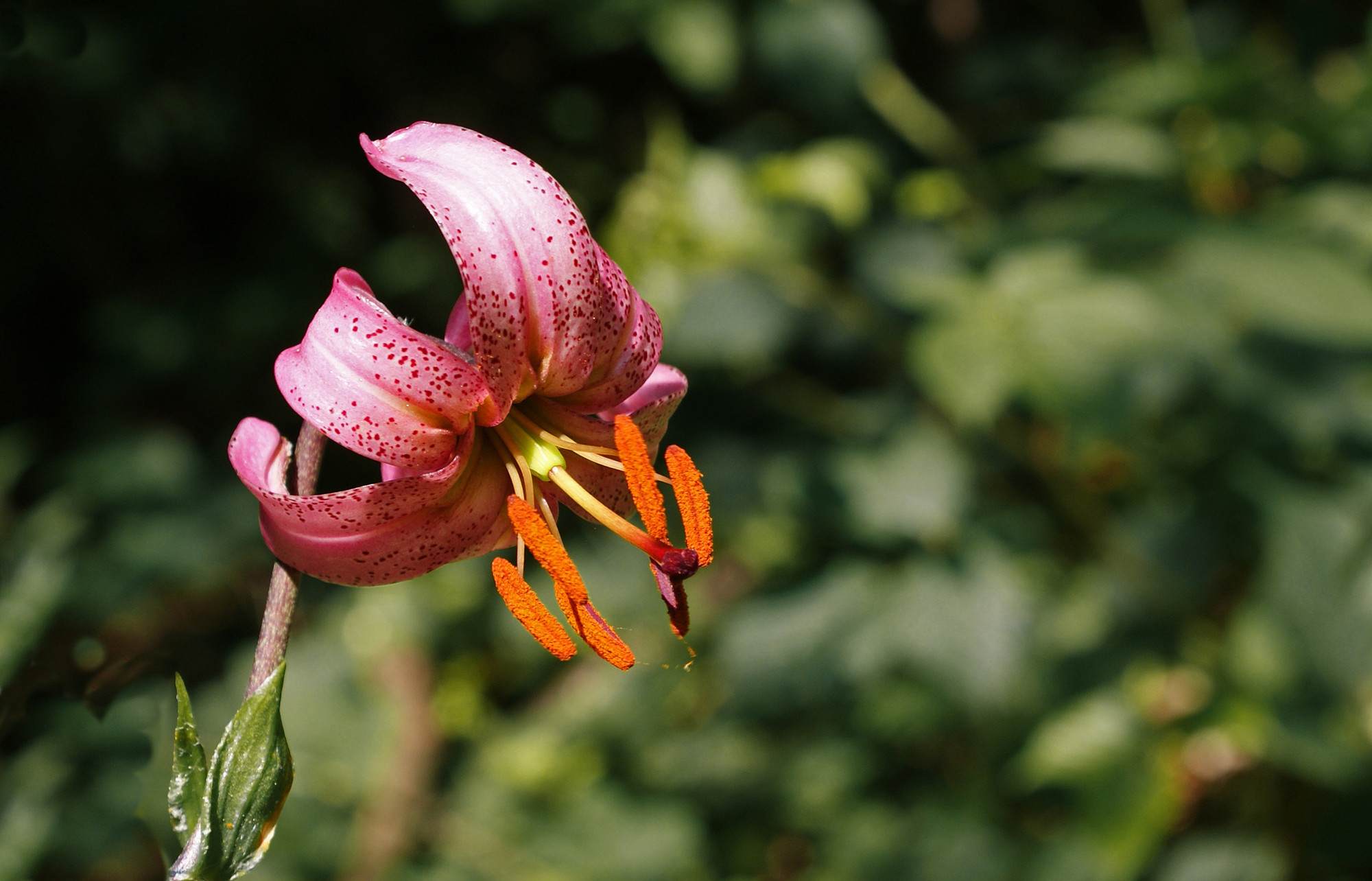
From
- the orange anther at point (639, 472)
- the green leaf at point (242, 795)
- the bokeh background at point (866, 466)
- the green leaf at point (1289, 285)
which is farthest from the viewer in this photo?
the bokeh background at point (866, 466)

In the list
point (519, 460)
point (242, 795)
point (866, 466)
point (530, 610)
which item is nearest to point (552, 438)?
point (519, 460)

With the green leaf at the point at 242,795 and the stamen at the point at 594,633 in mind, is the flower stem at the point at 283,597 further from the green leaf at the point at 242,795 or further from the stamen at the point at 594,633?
the stamen at the point at 594,633

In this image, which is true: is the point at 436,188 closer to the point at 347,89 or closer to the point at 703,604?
the point at 703,604

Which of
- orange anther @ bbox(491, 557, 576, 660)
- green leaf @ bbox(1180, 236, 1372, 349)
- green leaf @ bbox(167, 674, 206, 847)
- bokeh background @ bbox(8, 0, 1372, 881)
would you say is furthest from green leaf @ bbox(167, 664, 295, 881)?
green leaf @ bbox(1180, 236, 1372, 349)

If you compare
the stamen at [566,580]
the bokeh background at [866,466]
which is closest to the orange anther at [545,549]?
the stamen at [566,580]

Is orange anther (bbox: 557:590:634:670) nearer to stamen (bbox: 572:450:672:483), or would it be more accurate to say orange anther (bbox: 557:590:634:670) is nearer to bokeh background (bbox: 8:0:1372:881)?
stamen (bbox: 572:450:672:483)
